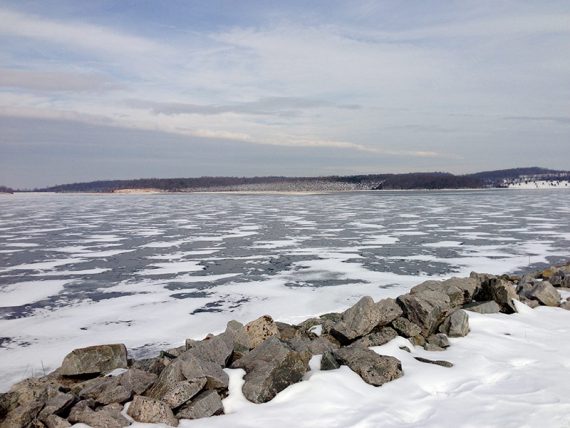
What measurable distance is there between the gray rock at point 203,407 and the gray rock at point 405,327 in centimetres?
254

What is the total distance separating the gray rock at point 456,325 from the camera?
590cm

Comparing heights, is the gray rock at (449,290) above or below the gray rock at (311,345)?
above

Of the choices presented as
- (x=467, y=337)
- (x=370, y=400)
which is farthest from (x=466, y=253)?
(x=370, y=400)

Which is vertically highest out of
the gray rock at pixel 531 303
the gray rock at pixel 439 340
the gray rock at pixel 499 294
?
the gray rock at pixel 499 294

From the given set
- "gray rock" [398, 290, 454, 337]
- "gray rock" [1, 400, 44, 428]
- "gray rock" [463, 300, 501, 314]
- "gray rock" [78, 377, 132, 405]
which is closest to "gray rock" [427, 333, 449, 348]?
"gray rock" [398, 290, 454, 337]

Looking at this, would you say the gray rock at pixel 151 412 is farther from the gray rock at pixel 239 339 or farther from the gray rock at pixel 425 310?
the gray rock at pixel 425 310

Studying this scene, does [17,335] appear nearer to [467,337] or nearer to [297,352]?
[297,352]

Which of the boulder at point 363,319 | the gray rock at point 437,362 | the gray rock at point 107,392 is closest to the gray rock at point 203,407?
the gray rock at point 107,392

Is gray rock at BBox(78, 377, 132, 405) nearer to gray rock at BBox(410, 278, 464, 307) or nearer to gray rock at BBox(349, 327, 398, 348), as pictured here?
gray rock at BBox(349, 327, 398, 348)

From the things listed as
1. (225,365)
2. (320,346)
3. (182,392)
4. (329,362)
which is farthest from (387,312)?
(182,392)

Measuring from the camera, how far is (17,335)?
278 inches

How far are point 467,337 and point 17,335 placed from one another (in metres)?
6.09

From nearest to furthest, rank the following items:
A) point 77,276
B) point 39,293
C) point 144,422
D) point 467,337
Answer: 1. point 144,422
2. point 467,337
3. point 39,293
4. point 77,276

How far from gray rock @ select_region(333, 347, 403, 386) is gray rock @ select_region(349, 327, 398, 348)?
0.41m
